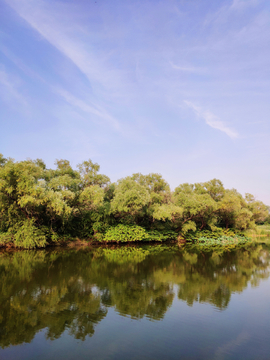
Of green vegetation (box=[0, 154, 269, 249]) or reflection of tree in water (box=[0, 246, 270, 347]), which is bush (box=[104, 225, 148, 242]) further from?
reflection of tree in water (box=[0, 246, 270, 347])

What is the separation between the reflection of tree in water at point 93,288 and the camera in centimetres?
633

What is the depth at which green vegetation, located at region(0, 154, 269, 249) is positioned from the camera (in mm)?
16797

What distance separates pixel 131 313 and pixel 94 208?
14.9 meters

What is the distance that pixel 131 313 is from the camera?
23.4 ft

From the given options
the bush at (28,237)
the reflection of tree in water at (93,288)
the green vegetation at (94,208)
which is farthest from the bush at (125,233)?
the reflection of tree in water at (93,288)

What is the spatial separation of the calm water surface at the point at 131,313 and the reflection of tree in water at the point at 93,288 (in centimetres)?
3

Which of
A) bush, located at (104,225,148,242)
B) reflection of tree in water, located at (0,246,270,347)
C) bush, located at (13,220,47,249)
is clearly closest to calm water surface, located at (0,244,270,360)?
reflection of tree in water, located at (0,246,270,347)

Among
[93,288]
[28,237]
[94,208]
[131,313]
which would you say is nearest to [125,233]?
[94,208]

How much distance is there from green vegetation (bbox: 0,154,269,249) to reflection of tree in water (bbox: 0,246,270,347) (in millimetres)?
3781

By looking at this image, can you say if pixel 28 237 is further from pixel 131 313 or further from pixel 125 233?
pixel 131 313

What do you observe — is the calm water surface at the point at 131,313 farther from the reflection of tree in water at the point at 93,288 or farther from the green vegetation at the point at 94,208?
the green vegetation at the point at 94,208

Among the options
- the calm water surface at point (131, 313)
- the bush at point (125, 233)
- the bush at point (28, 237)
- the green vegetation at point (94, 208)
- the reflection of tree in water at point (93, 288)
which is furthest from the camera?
the bush at point (125, 233)

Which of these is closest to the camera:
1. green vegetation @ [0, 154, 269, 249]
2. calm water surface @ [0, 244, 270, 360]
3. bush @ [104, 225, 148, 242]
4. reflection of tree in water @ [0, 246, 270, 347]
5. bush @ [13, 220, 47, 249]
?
calm water surface @ [0, 244, 270, 360]

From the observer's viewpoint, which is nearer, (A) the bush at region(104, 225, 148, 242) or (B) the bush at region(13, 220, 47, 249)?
(B) the bush at region(13, 220, 47, 249)
